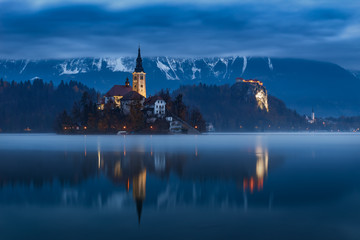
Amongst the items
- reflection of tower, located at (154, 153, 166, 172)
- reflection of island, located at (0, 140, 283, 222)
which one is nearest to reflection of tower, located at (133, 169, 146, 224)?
reflection of island, located at (0, 140, 283, 222)

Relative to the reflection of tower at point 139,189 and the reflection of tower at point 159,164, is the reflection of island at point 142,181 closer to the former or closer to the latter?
the reflection of tower at point 139,189

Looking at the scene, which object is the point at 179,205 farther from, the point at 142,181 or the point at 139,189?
the point at 142,181

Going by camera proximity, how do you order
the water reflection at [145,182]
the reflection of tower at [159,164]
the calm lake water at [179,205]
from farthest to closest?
the reflection of tower at [159,164] < the water reflection at [145,182] < the calm lake water at [179,205]

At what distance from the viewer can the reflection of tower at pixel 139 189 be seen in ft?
80.9

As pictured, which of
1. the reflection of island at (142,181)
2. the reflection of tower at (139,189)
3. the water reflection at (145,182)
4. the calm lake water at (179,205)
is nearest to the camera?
the calm lake water at (179,205)

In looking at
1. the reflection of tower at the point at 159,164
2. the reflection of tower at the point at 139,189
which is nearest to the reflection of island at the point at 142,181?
the reflection of tower at the point at 139,189

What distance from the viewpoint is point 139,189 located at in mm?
30438

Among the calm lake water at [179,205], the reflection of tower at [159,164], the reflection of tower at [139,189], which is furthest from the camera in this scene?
the reflection of tower at [159,164]

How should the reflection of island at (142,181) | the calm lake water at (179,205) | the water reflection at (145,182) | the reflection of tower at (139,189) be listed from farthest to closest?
the reflection of island at (142,181)
the water reflection at (145,182)
the reflection of tower at (139,189)
the calm lake water at (179,205)

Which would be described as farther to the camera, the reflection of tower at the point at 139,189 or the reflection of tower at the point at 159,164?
the reflection of tower at the point at 159,164

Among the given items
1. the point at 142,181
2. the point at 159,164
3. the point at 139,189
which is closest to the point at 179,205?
the point at 139,189

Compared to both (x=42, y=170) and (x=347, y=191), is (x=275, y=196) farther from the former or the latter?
(x=42, y=170)

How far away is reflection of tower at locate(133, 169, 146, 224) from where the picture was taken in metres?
24.6

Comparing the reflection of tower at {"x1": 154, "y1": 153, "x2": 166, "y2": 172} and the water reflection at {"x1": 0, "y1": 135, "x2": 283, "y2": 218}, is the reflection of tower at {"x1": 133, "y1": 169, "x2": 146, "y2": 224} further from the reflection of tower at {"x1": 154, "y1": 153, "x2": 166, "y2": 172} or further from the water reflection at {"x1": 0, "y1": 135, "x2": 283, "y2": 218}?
the reflection of tower at {"x1": 154, "y1": 153, "x2": 166, "y2": 172}
